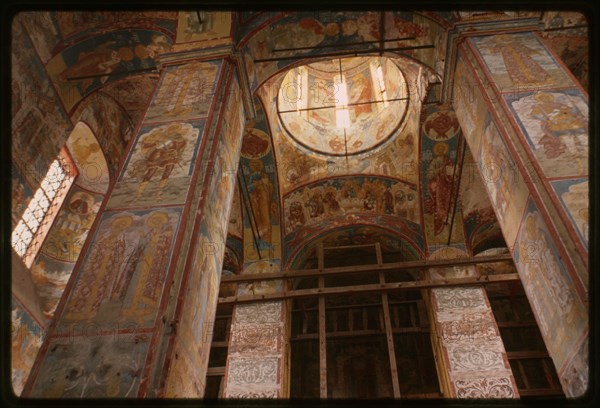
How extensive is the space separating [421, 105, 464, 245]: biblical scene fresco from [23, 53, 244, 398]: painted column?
6.41 meters

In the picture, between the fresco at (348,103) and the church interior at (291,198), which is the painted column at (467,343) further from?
the fresco at (348,103)

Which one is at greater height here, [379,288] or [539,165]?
[379,288]

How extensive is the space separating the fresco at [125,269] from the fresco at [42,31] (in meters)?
3.96

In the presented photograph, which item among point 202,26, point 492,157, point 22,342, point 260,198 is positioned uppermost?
point 260,198

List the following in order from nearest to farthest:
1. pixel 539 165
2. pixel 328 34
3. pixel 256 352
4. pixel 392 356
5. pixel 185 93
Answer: pixel 539 165 → pixel 185 93 → pixel 328 34 → pixel 392 356 → pixel 256 352

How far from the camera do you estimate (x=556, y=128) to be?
217 inches

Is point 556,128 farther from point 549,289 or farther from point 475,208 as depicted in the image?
point 475,208

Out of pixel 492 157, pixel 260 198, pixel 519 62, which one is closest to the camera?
pixel 492 157

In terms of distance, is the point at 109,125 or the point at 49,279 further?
the point at 109,125

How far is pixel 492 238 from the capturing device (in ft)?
42.3

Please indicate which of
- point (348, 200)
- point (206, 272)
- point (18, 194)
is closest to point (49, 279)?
point (18, 194)

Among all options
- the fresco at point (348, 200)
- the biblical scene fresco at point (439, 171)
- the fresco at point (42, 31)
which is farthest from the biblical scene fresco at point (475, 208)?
the fresco at point (42, 31)

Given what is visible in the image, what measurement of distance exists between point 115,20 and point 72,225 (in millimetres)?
4973

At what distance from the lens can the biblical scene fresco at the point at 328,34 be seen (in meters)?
8.34
